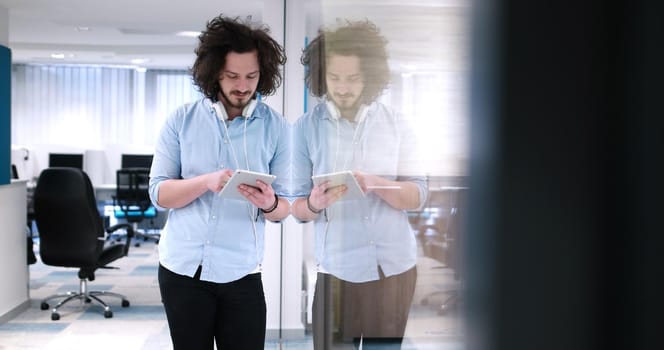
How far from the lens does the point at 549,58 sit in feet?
0.41

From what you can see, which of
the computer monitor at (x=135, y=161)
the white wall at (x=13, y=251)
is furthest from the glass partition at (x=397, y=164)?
the computer monitor at (x=135, y=161)

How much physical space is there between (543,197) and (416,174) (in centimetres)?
9

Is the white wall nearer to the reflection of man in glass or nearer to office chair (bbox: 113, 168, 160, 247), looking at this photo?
office chair (bbox: 113, 168, 160, 247)

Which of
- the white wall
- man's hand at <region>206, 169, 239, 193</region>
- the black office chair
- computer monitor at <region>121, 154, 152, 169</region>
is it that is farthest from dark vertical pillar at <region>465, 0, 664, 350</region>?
computer monitor at <region>121, 154, 152, 169</region>

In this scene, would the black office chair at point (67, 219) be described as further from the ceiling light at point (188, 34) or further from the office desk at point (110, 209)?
the office desk at point (110, 209)

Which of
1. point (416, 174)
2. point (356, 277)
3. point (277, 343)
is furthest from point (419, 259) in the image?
point (277, 343)

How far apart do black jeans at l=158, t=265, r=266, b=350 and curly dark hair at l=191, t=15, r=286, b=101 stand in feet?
1.43

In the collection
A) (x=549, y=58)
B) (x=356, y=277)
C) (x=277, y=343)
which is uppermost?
(x=549, y=58)

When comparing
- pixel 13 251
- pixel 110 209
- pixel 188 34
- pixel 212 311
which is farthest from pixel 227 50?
pixel 110 209

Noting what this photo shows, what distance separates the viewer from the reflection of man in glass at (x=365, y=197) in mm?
258

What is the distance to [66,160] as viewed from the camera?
699 cm

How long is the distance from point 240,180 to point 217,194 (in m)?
0.10

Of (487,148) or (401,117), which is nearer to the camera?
(487,148)

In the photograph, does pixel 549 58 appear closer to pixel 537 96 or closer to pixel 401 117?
pixel 537 96
